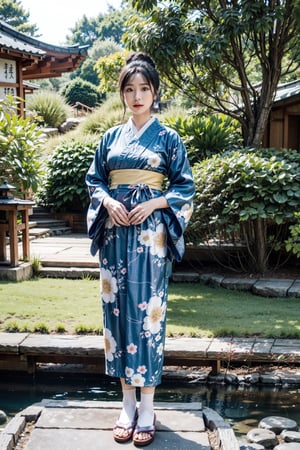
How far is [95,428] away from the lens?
10.9 feet

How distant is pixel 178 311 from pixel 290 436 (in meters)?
2.46

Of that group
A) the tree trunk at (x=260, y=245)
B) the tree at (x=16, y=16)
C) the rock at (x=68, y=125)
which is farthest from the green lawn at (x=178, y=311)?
the tree at (x=16, y=16)

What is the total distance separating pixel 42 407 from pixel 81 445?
1.83 feet

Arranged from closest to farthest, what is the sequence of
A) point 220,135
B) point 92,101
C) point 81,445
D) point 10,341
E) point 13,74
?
point 81,445
point 10,341
point 220,135
point 13,74
point 92,101

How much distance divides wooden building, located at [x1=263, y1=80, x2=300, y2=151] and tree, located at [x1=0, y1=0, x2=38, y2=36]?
121ft

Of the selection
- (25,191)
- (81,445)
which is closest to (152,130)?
(81,445)

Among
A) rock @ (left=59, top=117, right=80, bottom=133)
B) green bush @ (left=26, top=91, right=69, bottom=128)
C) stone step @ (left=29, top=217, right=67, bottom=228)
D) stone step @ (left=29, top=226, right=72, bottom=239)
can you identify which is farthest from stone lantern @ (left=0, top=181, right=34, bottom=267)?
rock @ (left=59, top=117, right=80, bottom=133)

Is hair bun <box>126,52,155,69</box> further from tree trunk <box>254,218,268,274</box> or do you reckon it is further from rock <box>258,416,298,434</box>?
tree trunk <box>254,218,268,274</box>

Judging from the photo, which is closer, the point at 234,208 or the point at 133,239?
the point at 133,239

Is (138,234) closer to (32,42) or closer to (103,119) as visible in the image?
(32,42)

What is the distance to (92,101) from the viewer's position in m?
28.8

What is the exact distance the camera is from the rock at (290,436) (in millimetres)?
3852

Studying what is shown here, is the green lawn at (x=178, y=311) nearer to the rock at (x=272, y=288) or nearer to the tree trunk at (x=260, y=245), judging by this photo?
the rock at (x=272, y=288)

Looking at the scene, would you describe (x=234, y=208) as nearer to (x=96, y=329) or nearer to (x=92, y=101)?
(x=96, y=329)
